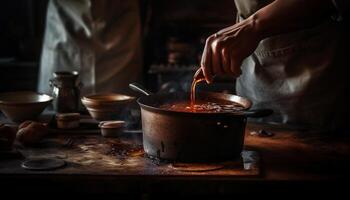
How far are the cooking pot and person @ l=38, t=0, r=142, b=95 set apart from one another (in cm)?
258

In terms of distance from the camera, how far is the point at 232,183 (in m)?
2.41

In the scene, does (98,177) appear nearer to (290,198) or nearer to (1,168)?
(1,168)

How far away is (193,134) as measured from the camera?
255 centimetres

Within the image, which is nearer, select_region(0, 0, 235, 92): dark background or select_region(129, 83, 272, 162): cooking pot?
select_region(129, 83, 272, 162): cooking pot

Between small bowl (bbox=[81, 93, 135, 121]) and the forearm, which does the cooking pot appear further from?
small bowl (bbox=[81, 93, 135, 121])

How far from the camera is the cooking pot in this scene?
2529mm

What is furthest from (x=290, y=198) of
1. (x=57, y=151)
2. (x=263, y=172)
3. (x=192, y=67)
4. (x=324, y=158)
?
(x=192, y=67)

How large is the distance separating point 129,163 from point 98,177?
0.24 metres

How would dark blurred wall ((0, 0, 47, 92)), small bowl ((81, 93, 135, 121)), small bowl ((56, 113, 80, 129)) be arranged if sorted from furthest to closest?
dark blurred wall ((0, 0, 47, 92)) → small bowl ((81, 93, 135, 121)) → small bowl ((56, 113, 80, 129))

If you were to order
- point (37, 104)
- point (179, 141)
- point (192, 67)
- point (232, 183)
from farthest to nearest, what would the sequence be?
1. point (192, 67)
2. point (37, 104)
3. point (179, 141)
4. point (232, 183)

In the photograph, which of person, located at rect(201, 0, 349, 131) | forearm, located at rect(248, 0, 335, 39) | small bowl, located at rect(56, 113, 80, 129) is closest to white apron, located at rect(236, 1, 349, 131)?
person, located at rect(201, 0, 349, 131)

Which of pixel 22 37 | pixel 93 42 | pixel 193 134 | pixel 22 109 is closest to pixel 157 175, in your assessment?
pixel 193 134

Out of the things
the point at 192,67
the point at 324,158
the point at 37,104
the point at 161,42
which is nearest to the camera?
the point at 324,158

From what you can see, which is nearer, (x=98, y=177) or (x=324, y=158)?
(x=98, y=177)
